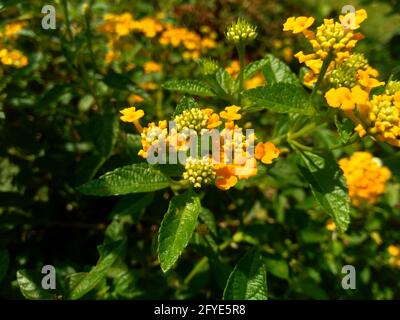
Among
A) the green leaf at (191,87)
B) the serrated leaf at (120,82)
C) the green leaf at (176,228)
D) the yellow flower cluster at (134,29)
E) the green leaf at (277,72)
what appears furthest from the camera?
the yellow flower cluster at (134,29)

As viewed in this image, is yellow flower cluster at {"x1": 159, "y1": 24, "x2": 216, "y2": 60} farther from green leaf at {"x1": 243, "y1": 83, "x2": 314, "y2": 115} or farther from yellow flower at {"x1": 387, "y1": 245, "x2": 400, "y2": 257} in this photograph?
yellow flower at {"x1": 387, "y1": 245, "x2": 400, "y2": 257}

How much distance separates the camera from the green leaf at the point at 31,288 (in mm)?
1305

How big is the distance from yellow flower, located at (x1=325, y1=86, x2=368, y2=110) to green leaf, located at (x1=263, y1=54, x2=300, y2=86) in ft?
1.13

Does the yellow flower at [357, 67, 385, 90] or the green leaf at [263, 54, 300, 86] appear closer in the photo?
the yellow flower at [357, 67, 385, 90]

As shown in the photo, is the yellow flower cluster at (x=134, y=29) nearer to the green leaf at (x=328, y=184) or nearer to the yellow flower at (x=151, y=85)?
the yellow flower at (x=151, y=85)

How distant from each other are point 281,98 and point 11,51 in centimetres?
134

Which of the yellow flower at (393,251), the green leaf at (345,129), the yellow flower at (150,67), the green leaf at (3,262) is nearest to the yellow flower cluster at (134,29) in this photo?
the yellow flower at (150,67)

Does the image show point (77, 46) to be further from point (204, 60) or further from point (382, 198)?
point (382, 198)

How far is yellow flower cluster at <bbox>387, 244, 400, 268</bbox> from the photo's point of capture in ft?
7.48

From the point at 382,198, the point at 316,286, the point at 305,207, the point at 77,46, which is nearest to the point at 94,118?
the point at 77,46

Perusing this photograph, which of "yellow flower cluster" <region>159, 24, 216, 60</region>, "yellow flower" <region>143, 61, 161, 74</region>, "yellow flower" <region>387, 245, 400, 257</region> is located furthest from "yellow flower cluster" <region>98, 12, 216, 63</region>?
"yellow flower" <region>387, 245, 400, 257</region>

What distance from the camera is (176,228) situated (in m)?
1.11

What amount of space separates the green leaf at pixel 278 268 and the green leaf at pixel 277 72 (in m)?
0.68
